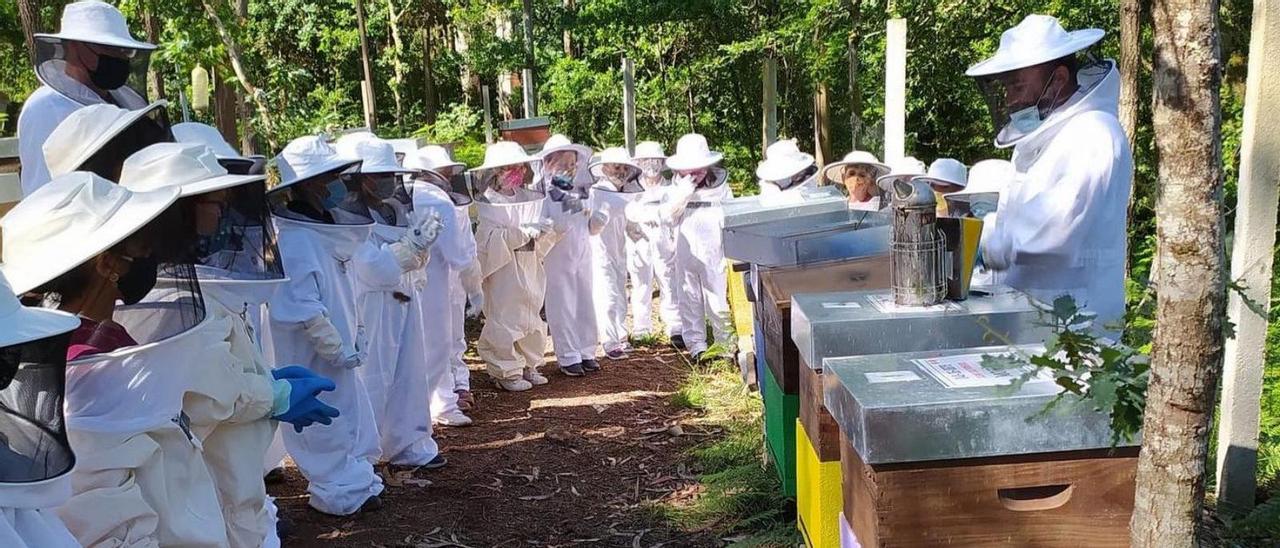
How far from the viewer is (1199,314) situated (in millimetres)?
1593

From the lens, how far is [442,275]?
20.5 ft

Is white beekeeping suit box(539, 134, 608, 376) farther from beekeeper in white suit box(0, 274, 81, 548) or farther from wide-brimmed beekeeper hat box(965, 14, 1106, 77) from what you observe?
beekeeper in white suit box(0, 274, 81, 548)

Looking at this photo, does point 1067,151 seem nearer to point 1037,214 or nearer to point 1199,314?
point 1037,214

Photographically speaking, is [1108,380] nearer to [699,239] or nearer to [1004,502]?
[1004,502]

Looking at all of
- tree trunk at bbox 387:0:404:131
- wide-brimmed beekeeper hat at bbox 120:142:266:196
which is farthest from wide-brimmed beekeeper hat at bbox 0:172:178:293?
tree trunk at bbox 387:0:404:131

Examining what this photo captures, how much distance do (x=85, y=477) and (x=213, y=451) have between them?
0.59 meters

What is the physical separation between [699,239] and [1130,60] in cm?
330

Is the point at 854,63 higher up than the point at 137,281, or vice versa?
the point at 854,63

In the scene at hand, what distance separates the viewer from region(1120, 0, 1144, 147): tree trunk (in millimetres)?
6109

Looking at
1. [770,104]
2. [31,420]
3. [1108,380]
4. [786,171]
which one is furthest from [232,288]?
[770,104]

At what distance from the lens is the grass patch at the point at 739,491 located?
168 inches

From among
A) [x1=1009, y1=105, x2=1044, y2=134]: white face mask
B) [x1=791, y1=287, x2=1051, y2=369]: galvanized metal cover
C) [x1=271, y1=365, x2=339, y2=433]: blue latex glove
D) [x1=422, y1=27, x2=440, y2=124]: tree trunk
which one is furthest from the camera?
[x1=422, y1=27, x2=440, y2=124]: tree trunk

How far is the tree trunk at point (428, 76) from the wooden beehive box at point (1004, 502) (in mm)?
22249

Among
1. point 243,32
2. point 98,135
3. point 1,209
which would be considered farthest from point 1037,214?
point 243,32
